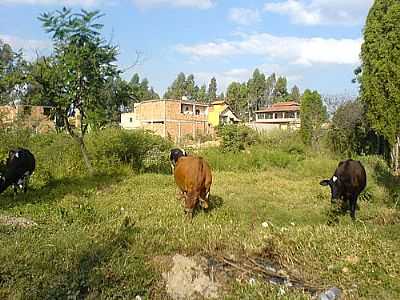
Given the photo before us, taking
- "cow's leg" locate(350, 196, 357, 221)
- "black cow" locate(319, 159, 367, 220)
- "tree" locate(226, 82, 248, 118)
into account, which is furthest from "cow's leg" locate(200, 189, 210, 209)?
"tree" locate(226, 82, 248, 118)

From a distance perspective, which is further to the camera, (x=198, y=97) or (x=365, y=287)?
(x=198, y=97)

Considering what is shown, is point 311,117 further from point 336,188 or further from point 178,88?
point 178,88

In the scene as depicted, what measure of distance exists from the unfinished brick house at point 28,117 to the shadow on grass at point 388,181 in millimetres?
10571

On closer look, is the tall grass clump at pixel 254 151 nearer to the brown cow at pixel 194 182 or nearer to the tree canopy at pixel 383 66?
the tree canopy at pixel 383 66

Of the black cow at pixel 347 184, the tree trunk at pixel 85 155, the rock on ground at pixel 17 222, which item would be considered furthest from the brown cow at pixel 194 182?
the tree trunk at pixel 85 155

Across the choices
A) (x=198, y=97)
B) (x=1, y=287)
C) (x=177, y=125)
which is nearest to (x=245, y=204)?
(x=1, y=287)

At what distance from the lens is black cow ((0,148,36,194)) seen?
10.5 m

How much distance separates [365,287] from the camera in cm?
472

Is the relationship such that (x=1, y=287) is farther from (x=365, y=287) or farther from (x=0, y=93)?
(x=0, y=93)

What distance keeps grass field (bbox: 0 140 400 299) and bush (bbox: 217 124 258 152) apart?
1019 centimetres

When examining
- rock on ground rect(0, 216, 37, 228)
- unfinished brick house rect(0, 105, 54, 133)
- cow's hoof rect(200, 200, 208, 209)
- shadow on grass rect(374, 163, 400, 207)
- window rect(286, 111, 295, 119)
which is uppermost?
window rect(286, 111, 295, 119)

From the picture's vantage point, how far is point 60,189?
11.5 metres

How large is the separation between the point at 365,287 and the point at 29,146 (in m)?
13.0

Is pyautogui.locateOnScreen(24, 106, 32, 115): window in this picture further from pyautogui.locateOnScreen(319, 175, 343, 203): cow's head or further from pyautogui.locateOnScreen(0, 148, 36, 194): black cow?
pyautogui.locateOnScreen(319, 175, 343, 203): cow's head
